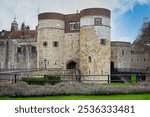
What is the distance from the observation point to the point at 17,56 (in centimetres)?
4322

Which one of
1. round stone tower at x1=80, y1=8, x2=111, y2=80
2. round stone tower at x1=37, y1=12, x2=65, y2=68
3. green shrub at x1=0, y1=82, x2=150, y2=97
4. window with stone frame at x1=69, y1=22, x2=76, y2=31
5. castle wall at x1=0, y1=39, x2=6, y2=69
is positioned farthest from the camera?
castle wall at x1=0, y1=39, x2=6, y2=69

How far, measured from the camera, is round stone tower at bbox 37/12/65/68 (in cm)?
3312

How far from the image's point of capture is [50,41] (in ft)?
109

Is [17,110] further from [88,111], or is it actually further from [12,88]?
[12,88]

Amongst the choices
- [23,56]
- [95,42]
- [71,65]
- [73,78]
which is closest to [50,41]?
[71,65]

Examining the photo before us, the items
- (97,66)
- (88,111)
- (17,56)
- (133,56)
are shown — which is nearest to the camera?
(88,111)

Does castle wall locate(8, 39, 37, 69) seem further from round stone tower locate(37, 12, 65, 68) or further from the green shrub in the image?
the green shrub

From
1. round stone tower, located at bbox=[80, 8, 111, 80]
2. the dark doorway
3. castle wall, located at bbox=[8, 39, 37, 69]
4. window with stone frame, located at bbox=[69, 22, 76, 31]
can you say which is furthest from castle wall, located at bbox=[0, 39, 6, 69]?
round stone tower, located at bbox=[80, 8, 111, 80]

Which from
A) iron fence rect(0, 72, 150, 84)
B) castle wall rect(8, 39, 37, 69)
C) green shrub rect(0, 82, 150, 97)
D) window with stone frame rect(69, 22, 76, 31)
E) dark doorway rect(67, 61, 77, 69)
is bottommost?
green shrub rect(0, 82, 150, 97)

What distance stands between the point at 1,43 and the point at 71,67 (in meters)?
16.1

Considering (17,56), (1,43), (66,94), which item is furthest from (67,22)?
(66,94)

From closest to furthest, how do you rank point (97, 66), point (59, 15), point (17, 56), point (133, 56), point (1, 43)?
1. point (97, 66)
2. point (59, 15)
3. point (17, 56)
4. point (1, 43)
5. point (133, 56)

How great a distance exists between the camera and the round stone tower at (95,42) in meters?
30.6

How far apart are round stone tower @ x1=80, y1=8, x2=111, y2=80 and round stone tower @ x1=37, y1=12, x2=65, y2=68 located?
3.15m
